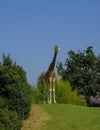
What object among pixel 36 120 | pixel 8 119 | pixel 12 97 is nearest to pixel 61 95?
pixel 36 120

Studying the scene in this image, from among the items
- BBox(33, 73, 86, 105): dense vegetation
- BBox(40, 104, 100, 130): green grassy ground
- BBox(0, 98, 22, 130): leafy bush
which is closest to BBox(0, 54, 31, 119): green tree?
BBox(0, 98, 22, 130): leafy bush

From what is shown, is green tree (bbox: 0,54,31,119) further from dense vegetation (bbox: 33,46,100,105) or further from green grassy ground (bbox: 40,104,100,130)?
dense vegetation (bbox: 33,46,100,105)

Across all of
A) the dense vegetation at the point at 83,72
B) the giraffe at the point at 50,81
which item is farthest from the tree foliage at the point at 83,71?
the giraffe at the point at 50,81

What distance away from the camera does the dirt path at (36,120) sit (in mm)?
22703

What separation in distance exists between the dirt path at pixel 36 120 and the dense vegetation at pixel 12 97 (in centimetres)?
43

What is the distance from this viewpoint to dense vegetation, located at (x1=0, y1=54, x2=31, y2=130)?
2122 centimetres

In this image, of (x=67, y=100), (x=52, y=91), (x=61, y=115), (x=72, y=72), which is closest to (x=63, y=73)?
(x=72, y=72)

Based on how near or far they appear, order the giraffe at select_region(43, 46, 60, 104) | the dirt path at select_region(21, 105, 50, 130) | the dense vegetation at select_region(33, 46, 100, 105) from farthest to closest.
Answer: the dense vegetation at select_region(33, 46, 100, 105), the giraffe at select_region(43, 46, 60, 104), the dirt path at select_region(21, 105, 50, 130)

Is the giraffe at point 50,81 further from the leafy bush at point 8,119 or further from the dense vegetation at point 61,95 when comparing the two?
the dense vegetation at point 61,95

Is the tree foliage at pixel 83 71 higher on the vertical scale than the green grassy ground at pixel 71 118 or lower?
higher

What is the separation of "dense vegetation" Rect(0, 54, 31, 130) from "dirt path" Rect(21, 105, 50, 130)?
0.43 meters

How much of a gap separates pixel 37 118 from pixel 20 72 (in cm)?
266

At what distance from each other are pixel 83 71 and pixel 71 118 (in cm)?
3466

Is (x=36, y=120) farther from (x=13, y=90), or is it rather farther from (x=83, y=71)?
(x=83, y=71)
